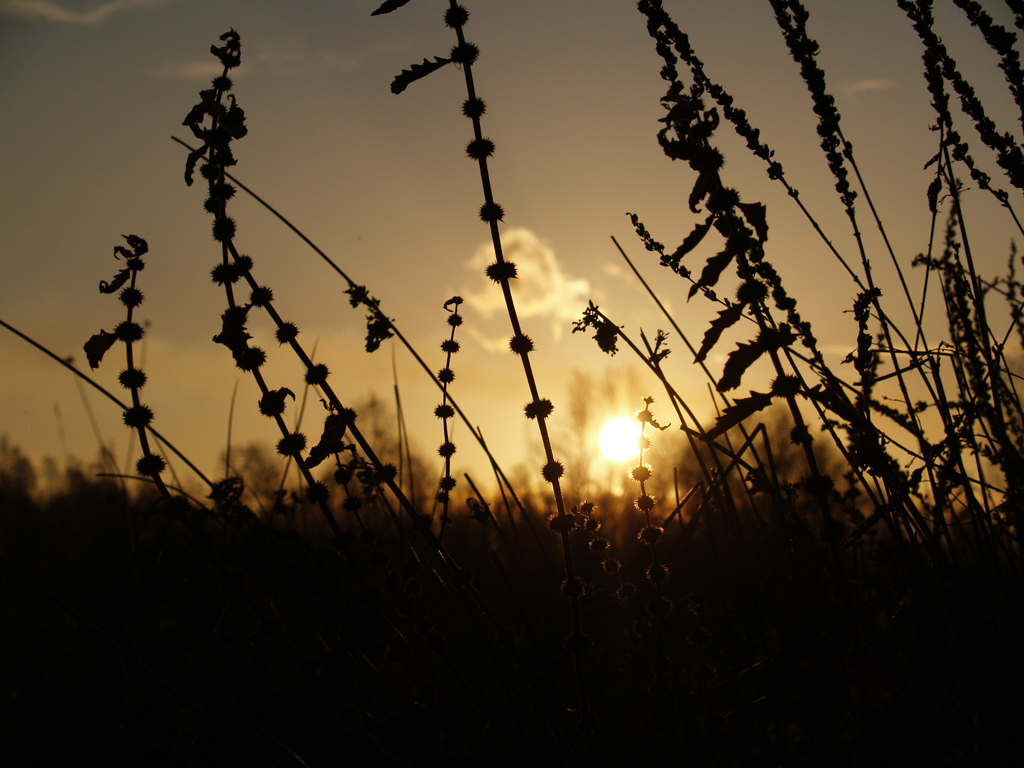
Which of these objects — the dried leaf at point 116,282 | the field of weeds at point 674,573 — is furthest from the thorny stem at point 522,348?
the dried leaf at point 116,282

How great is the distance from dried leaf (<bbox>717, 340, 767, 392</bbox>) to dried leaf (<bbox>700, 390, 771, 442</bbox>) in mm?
63

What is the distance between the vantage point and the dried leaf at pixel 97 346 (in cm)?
166

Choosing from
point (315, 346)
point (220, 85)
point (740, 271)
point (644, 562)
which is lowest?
point (644, 562)

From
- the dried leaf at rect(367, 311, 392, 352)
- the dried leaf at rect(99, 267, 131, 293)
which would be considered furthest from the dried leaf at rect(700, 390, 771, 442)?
the dried leaf at rect(99, 267, 131, 293)

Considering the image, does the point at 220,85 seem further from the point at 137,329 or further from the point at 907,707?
the point at 907,707

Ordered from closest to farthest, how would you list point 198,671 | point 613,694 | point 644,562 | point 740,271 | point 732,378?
point 732,378, point 740,271, point 613,694, point 198,671, point 644,562

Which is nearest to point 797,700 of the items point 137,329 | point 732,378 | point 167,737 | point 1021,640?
point 1021,640

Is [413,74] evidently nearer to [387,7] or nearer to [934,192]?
[387,7]

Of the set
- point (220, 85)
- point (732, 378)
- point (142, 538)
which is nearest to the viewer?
point (732, 378)

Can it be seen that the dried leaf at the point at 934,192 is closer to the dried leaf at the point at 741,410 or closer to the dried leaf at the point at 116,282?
the dried leaf at the point at 741,410

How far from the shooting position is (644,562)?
11.6 feet

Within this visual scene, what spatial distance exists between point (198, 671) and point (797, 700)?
2.96 m

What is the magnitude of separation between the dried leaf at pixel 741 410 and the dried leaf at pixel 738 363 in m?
0.06

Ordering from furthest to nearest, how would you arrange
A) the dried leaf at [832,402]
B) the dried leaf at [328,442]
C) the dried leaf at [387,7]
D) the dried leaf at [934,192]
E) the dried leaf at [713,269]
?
the dried leaf at [934,192]
the dried leaf at [328,442]
the dried leaf at [387,7]
the dried leaf at [832,402]
the dried leaf at [713,269]
